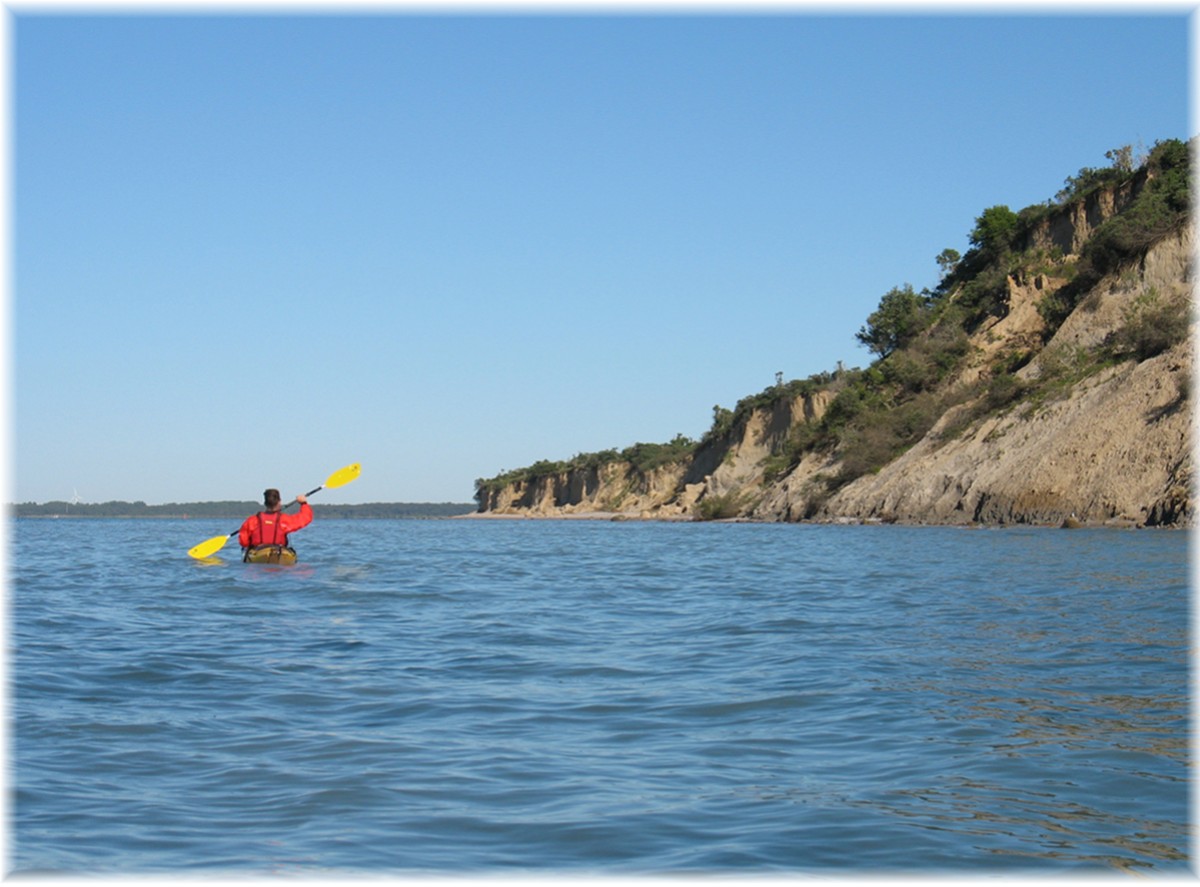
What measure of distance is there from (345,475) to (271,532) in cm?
491

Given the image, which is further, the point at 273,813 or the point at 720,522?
the point at 720,522

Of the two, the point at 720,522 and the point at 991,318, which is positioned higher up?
the point at 991,318

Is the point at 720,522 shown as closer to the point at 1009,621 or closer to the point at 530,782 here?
the point at 1009,621

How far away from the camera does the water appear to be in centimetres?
590

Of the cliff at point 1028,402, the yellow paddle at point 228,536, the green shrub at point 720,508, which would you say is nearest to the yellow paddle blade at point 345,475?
the yellow paddle at point 228,536

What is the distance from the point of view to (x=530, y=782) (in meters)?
7.02

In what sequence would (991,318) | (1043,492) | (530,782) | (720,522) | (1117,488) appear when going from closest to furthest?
(530,782) < (1117,488) < (1043,492) < (991,318) < (720,522)

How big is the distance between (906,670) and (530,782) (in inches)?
182

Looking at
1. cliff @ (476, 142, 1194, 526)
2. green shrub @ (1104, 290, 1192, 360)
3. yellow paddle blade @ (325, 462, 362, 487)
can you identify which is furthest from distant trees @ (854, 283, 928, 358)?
yellow paddle blade @ (325, 462, 362, 487)

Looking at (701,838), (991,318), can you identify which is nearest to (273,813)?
(701,838)

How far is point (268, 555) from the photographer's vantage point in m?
22.4

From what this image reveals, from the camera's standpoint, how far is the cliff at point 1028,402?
37.2 m

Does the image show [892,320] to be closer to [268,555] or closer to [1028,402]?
[1028,402]

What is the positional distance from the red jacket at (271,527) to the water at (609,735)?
494 cm
